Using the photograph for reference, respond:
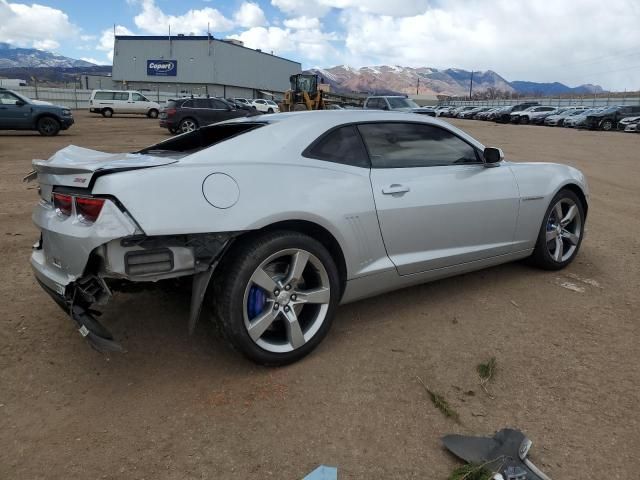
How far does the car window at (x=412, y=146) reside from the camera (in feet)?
11.3

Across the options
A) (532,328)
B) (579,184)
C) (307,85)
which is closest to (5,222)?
(532,328)

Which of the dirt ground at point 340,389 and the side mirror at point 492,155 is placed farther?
the side mirror at point 492,155

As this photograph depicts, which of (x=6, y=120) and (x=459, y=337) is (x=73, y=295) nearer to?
(x=459, y=337)

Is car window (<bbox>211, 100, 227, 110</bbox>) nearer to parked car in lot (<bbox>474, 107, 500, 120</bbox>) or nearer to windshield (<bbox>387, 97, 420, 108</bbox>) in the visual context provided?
windshield (<bbox>387, 97, 420, 108</bbox>)

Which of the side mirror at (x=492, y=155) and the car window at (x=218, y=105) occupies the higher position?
the car window at (x=218, y=105)

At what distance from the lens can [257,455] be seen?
2.26 meters

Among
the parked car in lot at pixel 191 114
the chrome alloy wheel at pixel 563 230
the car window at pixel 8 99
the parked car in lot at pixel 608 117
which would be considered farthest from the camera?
the parked car in lot at pixel 608 117

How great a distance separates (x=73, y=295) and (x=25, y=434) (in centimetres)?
68

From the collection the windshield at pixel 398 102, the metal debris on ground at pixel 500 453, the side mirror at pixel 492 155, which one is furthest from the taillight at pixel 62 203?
the windshield at pixel 398 102

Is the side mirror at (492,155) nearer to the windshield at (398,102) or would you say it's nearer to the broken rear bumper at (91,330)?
the broken rear bumper at (91,330)

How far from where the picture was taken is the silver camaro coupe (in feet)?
8.39

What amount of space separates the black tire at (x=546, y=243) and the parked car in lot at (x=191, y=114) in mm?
16801

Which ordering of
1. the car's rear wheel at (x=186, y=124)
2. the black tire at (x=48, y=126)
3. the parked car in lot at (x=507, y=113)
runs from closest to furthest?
the black tire at (x=48, y=126)
the car's rear wheel at (x=186, y=124)
the parked car in lot at (x=507, y=113)

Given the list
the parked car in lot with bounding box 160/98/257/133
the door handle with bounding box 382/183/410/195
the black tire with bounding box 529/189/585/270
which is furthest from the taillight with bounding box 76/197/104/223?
the parked car in lot with bounding box 160/98/257/133
